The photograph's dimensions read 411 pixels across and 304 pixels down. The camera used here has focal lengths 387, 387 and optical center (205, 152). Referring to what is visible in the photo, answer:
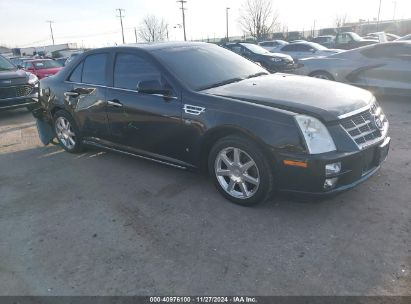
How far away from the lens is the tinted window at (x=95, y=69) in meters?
5.15

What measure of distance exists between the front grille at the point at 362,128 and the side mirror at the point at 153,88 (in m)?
1.87

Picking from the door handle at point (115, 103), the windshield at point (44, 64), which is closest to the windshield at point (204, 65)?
the door handle at point (115, 103)

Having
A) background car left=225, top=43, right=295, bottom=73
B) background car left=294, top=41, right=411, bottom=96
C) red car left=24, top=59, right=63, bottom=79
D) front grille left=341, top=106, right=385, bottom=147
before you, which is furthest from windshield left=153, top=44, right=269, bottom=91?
red car left=24, top=59, right=63, bottom=79

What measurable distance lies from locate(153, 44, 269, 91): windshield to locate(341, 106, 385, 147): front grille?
1509 mm

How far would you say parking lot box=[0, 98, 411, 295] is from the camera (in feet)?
9.20

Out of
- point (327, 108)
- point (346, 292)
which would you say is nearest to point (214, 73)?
point (327, 108)

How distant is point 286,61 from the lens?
1428 cm

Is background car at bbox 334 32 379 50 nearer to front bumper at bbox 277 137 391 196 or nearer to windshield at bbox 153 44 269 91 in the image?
windshield at bbox 153 44 269 91

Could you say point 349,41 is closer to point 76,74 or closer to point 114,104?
point 76,74

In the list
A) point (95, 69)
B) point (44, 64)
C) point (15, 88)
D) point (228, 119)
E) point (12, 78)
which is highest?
point (95, 69)

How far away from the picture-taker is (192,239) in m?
3.39

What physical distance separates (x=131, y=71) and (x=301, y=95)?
2.13m

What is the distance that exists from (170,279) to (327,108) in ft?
6.70

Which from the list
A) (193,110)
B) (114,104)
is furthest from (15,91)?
(193,110)
